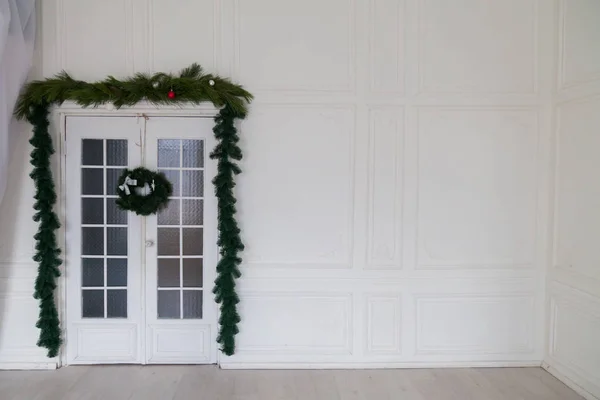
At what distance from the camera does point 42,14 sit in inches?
137

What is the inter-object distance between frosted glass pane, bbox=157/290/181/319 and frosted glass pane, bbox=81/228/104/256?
609 mm

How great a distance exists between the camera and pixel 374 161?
358cm

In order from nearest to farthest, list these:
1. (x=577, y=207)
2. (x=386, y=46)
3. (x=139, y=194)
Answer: (x=577, y=207) → (x=139, y=194) → (x=386, y=46)

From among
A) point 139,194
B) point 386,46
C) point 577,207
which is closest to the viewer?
point 577,207

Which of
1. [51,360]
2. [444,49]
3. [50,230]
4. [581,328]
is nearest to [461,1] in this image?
[444,49]

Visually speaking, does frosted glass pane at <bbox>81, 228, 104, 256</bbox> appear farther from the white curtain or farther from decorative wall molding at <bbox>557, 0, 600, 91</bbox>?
decorative wall molding at <bbox>557, 0, 600, 91</bbox>

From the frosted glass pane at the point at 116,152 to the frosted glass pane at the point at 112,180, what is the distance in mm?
64

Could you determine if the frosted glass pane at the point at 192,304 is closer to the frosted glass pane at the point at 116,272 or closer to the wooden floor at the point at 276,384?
the wooden floor at the point at 276,384

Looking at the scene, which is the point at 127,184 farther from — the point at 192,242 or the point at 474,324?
the point at 474,324

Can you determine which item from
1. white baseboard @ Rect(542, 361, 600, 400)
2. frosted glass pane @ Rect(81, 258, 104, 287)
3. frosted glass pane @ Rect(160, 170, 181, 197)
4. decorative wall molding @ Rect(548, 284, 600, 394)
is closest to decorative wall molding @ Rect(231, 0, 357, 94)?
frosted glass pane @ Rect(160, 170, 181, 197)

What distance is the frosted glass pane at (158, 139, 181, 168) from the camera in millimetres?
3574

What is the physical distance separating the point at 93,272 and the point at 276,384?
1733mm

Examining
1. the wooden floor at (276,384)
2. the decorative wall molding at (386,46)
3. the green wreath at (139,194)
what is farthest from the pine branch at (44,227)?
the decorative wall molding at (386,46)

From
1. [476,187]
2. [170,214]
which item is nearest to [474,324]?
[476,187]
